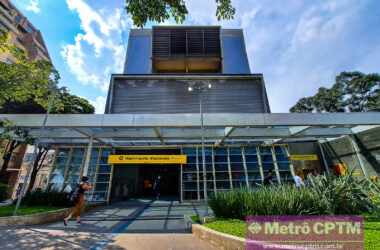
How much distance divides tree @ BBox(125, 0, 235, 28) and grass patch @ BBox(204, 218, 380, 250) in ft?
15.9

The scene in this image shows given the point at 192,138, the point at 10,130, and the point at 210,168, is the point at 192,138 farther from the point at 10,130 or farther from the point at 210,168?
the point at 10,130

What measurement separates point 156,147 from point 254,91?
883 cm

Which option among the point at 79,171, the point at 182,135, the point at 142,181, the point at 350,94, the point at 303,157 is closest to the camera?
the point at 182,135

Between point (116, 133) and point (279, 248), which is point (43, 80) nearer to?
point (116, 133)

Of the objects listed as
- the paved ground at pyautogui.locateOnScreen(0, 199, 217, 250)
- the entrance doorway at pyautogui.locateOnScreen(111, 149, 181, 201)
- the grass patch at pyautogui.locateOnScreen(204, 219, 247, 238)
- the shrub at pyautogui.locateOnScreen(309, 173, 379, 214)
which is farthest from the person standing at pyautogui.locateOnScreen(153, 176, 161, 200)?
the shrub at pyautogui.locateOnScreen(309, 173, 379, 214)

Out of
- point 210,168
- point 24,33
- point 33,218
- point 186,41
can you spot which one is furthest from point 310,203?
point 24,33

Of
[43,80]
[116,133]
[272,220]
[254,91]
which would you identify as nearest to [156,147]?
[116,133]

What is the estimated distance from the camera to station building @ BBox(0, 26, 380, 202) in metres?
8.10

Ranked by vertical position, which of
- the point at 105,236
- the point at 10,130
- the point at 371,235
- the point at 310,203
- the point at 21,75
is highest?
the point at 21,75

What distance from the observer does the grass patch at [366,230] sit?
11.1 ft

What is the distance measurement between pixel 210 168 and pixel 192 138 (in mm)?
2534

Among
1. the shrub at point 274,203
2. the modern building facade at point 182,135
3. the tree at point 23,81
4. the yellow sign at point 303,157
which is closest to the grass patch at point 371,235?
the shrub at point 274,203

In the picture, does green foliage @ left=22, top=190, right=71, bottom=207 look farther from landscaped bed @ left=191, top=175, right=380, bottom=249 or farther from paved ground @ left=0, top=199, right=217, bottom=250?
landscaped bed @ left=191, top=175, right=380, bottom=249

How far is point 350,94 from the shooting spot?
86.1 feet
